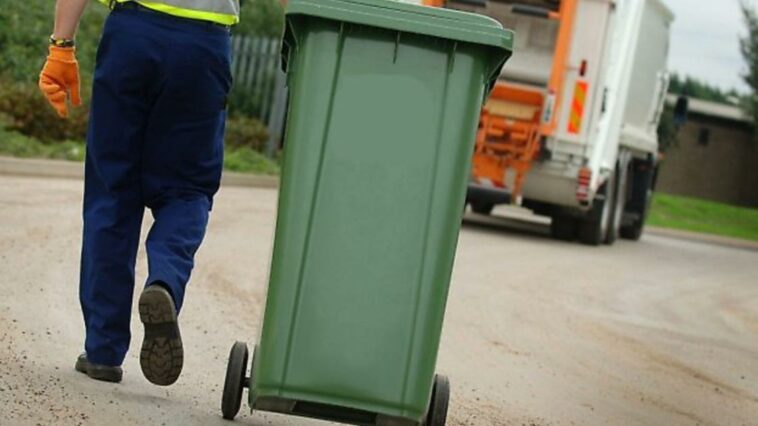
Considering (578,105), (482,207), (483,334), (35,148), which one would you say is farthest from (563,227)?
(483,334)

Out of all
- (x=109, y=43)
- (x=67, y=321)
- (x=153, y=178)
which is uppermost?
(x=109, y=43)

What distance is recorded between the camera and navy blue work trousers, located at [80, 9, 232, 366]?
6148 millimetres

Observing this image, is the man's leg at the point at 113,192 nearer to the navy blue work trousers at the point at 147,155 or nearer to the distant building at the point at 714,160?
the navy blue work trousers at the point at 147,155

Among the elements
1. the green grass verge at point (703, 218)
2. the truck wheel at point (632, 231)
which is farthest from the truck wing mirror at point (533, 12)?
the green grass verge at point (703, 218)

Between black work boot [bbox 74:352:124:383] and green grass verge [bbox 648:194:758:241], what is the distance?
87.8 ft

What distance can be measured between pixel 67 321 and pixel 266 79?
16819 millimetres

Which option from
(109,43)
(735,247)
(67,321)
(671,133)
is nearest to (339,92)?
(109,43)

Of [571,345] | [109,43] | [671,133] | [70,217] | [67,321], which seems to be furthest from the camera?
[671,133]

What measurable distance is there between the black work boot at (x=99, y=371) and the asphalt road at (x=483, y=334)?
0.04 m

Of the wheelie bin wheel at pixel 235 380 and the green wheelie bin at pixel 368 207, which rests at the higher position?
the green wheelie bin at pixel 368 207

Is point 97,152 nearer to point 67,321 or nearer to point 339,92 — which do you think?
point 339,92

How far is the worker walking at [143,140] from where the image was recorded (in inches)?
242

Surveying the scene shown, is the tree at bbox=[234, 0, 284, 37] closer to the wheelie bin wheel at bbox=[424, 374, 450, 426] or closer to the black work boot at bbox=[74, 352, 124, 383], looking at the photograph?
the black work boot at bbox=[74, 352, 124, 383]

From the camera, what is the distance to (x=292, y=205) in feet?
18.4
